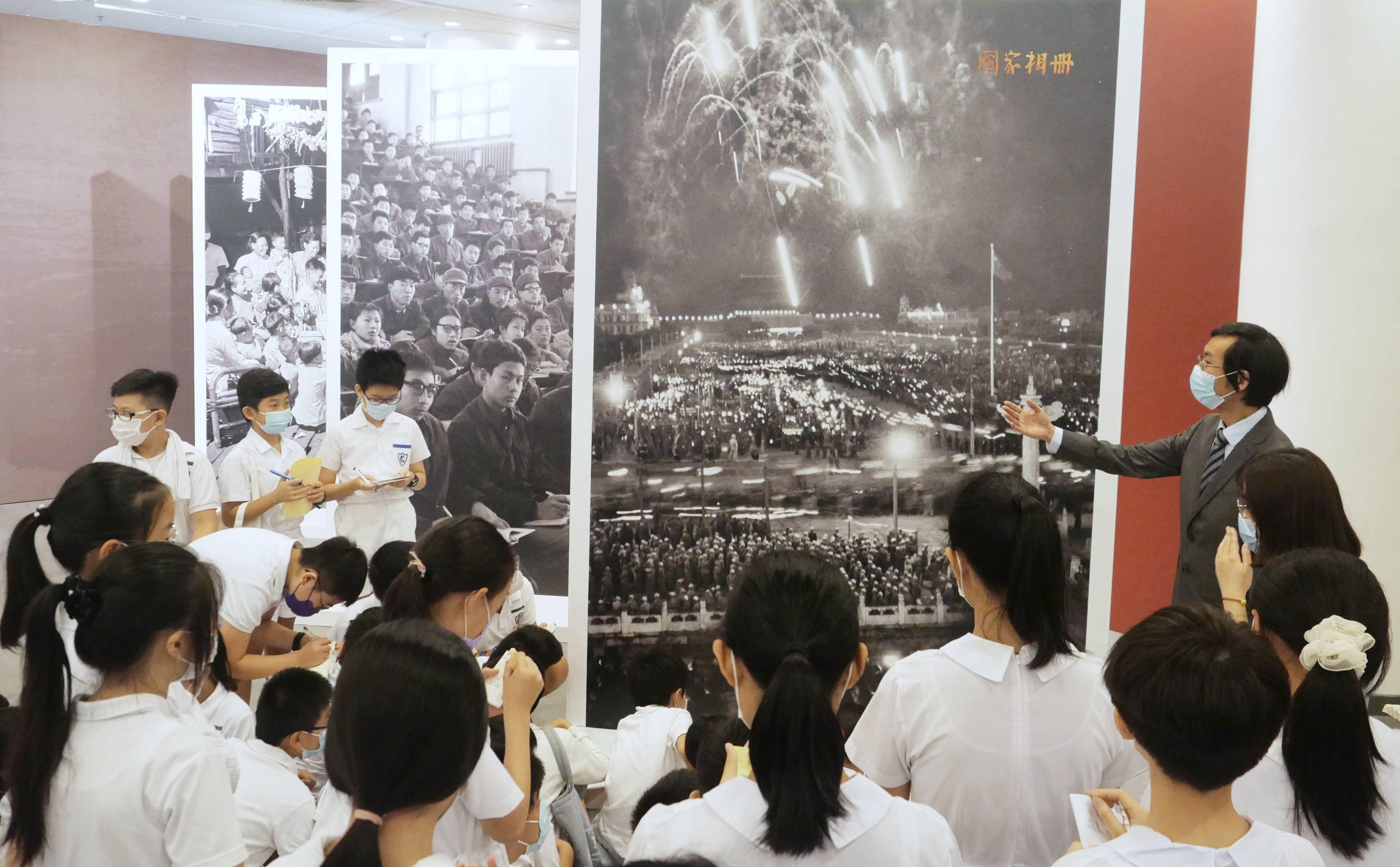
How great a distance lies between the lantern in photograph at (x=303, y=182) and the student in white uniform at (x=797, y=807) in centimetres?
635

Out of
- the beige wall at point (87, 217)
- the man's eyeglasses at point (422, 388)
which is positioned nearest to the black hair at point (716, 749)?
the man's eyeglasses at point (422, 388)

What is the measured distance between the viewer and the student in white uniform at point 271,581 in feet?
10.2

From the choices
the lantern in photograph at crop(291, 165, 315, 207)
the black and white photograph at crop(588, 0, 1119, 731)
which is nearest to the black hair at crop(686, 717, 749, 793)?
the black and white photograph at crop(588, 0, 1119, 731)

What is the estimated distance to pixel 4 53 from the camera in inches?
328

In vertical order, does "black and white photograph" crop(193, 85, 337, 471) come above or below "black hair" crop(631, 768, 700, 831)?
above

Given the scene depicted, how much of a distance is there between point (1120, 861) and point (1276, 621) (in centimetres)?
A: 68

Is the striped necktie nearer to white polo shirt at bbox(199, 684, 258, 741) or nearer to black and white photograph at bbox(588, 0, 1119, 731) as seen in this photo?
black and white photograph at bbox(588, 0, 1119, 731)

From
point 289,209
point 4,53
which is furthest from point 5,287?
point 289,209

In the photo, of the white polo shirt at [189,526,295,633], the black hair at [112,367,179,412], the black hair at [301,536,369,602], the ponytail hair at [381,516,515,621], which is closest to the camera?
the ponytail hair at [381,516,515,621]

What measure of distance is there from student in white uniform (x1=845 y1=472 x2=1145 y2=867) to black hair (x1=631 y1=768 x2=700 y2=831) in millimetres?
666

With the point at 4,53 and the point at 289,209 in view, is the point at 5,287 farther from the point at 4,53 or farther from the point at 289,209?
the point at 289,209

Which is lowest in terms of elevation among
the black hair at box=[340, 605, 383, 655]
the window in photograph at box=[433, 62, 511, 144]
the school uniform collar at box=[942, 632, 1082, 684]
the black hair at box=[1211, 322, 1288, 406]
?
the black hair at box=[340, 605, 383, 655]

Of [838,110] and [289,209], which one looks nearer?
[838,110]

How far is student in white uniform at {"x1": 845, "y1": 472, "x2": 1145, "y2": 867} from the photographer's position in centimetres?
178
